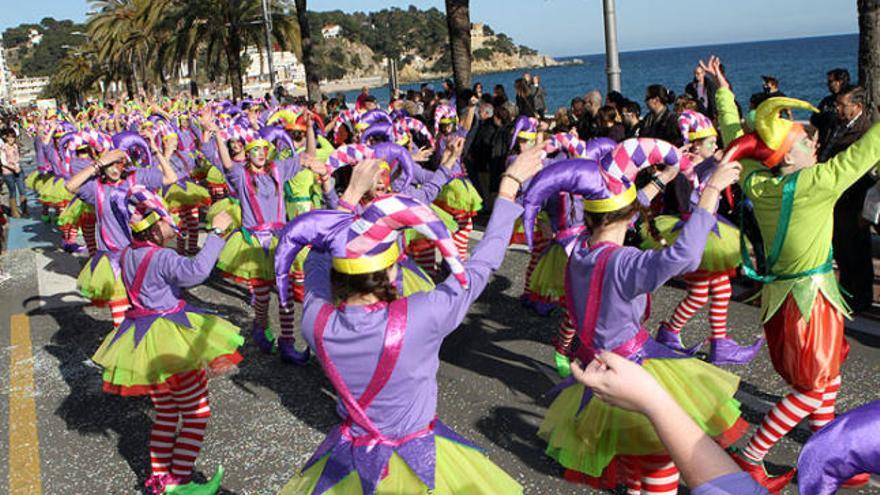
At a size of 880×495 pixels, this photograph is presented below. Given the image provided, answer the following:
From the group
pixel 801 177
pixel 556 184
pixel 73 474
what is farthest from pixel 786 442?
pixel 73 474

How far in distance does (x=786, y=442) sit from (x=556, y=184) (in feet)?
8.29

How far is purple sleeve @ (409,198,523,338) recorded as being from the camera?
307 cm

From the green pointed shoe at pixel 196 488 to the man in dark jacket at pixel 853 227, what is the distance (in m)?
5.78

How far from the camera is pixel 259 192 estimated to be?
7.35 m

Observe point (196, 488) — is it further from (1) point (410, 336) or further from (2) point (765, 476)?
(2) point (765, 476)

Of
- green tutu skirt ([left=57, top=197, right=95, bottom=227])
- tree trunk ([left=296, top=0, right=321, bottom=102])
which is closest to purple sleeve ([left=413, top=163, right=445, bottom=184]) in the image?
green tutu skirt ([left=57, top=197, right=95, bottom=227])

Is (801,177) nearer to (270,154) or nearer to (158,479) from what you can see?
(158,479)

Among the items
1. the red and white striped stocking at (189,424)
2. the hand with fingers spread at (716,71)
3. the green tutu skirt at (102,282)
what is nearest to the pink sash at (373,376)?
the red and white striped stocking at (189,424)

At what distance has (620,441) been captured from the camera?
372 centimetres

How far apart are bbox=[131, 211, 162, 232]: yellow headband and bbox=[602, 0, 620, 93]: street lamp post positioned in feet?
25.3

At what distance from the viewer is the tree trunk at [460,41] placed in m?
15.6

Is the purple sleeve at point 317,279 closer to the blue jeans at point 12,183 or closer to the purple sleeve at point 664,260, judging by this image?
the purple sleeve at point 664,260

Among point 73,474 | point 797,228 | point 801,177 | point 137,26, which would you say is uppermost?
point 137,26

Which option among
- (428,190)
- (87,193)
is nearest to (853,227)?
(428,190)
